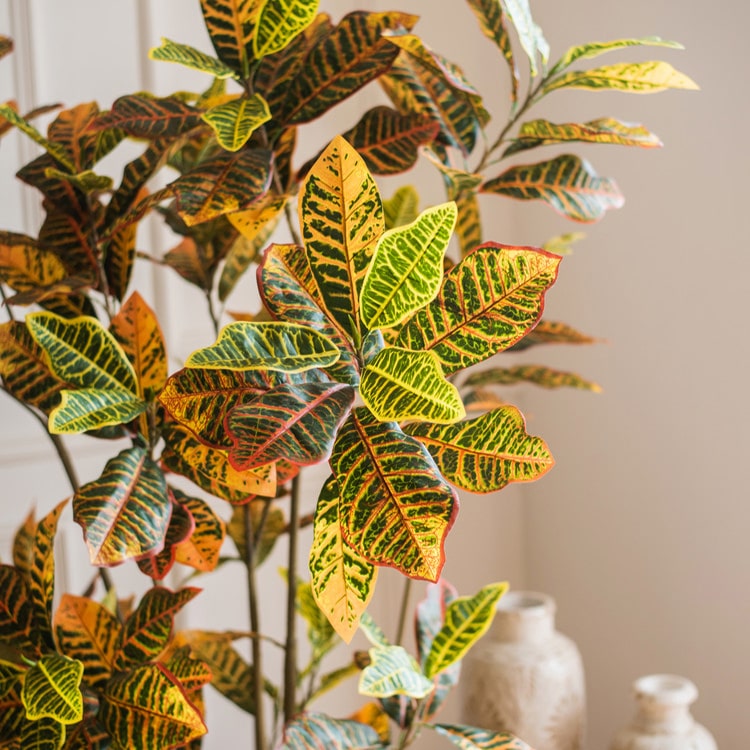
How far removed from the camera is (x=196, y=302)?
1.45m

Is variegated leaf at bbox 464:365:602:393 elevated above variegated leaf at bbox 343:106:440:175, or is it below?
below

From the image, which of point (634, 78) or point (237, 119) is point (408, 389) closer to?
point (237, 119)

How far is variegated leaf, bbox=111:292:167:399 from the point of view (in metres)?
0.72

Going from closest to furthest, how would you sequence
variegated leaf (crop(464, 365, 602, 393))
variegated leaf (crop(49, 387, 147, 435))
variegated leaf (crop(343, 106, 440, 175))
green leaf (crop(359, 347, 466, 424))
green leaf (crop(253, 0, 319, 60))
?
green leaf (crop(359, 347, 466, 424))
variegated leaf (crop(49, 387, 147, 435))
green leaf (crop(253, 0, 319, 60))
variegated leaf (crop(343, 106, 440, 175))
variegated leaf (crop(464, 365, 602, 393))

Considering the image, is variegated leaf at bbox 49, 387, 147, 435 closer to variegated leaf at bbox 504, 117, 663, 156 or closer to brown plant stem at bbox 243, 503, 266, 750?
brown plant stem at bbox 243, 503, 266, 750

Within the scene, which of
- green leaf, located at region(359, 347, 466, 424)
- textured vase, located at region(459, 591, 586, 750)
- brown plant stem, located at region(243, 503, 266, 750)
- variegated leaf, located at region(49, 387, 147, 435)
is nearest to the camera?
green leaf, located at region(359, 347, 466, 424)

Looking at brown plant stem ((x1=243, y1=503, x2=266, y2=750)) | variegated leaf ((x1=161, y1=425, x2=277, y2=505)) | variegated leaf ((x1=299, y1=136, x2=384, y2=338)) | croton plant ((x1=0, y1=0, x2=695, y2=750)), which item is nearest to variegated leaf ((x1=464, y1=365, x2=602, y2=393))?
croton plant ((x1=0, y1=0, x2=695, y2=750))

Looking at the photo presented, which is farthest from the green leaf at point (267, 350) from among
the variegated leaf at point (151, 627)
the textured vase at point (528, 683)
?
the textured vase at point (528, 683)

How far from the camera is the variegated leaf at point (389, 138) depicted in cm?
81

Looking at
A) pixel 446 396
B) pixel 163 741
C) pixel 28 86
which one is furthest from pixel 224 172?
pixel 28 86

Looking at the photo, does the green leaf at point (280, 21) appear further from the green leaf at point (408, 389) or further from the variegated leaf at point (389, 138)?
the green leaf at point (408, 389)

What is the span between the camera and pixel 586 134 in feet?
2.56

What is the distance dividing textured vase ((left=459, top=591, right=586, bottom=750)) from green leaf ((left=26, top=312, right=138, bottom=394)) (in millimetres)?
750

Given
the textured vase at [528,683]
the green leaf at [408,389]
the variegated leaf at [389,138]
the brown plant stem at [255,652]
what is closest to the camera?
the green leaf at [408,389]
